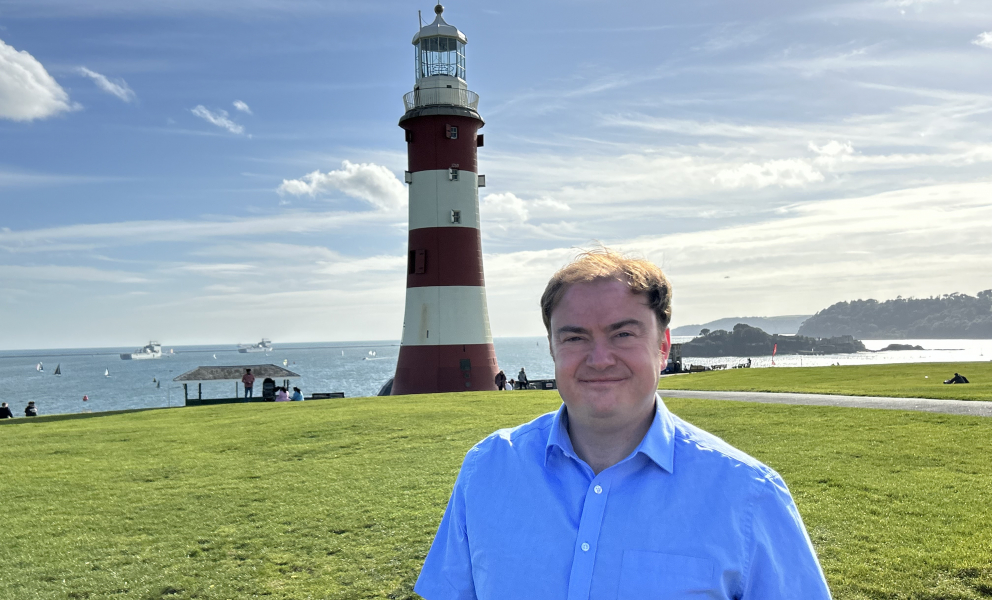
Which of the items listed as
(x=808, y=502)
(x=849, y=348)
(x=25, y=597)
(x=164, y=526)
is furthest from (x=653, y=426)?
(x=849, y=348)

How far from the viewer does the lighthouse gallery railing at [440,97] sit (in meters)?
25.9

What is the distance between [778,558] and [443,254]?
23004 millimetres

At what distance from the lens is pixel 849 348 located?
14862cm

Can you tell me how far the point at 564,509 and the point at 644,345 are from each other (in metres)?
0.65

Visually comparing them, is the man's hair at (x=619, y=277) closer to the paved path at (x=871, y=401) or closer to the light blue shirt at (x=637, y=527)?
the light blue shirt at (x=637, y=527)

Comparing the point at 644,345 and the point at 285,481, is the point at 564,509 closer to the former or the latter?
the point at 644,345

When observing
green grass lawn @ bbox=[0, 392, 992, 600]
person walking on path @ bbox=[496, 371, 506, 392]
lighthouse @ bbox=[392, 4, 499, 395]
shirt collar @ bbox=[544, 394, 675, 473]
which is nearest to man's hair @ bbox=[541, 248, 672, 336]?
shirt collar @ bbox=[544, 394, 675, 473]

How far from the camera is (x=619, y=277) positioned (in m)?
2.42

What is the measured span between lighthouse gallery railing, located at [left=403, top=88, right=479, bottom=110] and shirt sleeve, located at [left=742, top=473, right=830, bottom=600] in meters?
25.2

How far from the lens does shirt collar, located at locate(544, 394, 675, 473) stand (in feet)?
7.33

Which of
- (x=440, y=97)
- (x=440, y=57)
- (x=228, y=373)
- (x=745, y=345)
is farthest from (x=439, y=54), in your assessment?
(x=745, y=345)

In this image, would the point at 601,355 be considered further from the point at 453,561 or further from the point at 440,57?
the point at 440,57

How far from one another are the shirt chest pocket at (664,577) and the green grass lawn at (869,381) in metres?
15.5

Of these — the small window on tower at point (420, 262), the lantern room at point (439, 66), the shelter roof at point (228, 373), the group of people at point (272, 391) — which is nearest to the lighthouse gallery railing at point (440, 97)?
the lantern room at point (439, 66)
